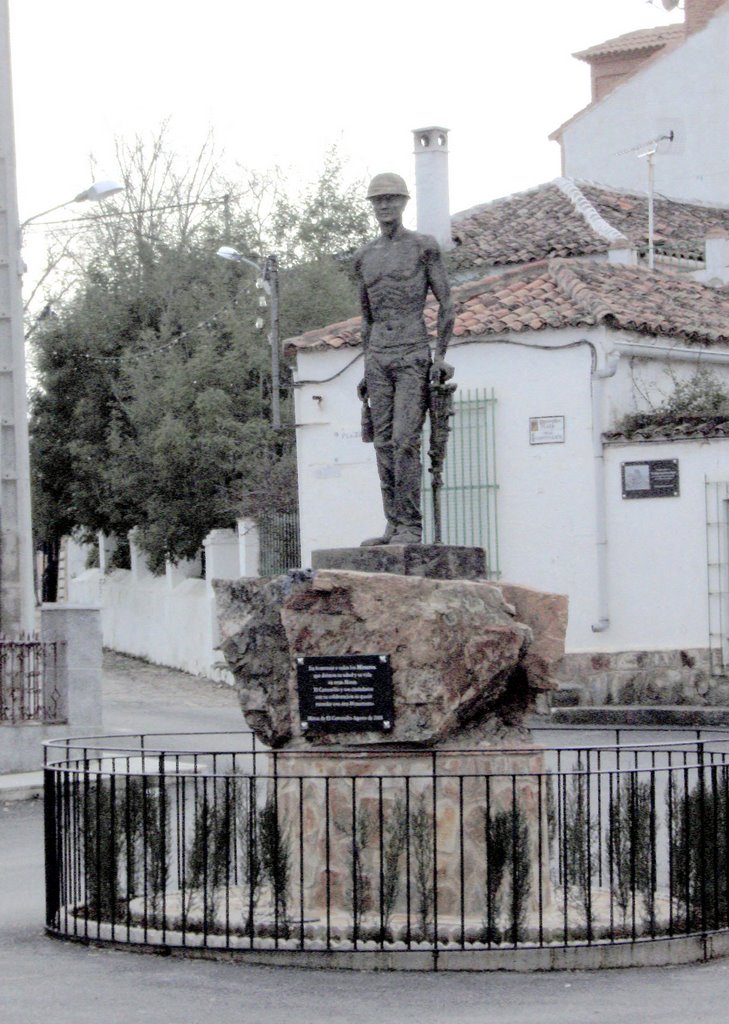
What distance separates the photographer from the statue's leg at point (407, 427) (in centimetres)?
1031

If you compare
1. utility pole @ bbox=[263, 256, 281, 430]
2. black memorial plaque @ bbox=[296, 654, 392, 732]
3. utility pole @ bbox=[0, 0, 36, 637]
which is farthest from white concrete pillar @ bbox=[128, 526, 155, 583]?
black memorial plaque @ bbox=[296, 654, 392, 732]

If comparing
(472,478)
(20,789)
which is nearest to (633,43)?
(472,478)

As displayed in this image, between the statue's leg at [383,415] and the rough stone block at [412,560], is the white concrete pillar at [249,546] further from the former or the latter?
the rough stone block at [412,560]

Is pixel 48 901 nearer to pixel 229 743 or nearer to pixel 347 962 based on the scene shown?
pixel 347 962

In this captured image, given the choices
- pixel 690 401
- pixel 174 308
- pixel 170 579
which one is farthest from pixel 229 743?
pixel 174 308

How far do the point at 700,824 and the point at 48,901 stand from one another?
326cm

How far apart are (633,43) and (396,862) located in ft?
115

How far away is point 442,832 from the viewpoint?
9.26 meters

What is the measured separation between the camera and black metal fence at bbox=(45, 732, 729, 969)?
28.6 feet

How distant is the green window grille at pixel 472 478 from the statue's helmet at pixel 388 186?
41.8 ft

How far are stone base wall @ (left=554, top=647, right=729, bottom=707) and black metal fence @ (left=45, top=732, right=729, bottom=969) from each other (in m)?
11.8

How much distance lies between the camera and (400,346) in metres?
10.3

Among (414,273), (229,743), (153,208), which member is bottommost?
(229,743)

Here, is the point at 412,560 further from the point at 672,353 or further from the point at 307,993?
the point at 672,353
